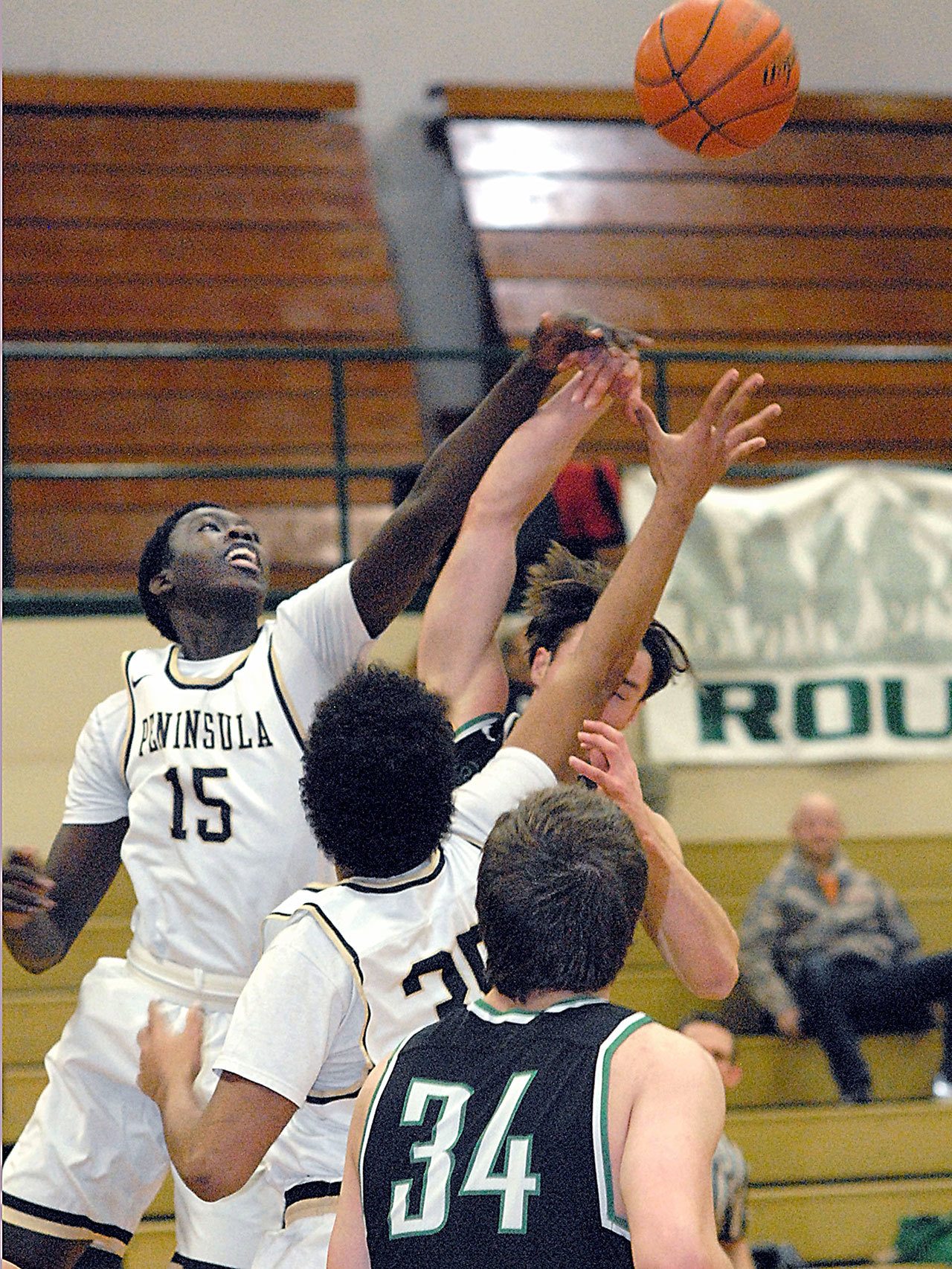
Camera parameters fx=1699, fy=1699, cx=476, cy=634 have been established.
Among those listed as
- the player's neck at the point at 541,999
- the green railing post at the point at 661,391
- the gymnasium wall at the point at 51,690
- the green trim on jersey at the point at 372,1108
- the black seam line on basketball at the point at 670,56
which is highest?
the green railing post at the point at 661,391

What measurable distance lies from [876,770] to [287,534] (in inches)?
115

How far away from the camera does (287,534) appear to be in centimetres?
788

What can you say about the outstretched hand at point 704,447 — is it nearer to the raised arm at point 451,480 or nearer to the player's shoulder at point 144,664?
the raised arm at point 451,480

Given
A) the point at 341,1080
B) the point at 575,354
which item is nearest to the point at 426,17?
the point at 575,354

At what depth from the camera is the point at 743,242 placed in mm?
8969

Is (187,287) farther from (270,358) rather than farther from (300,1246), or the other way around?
(300,1246)

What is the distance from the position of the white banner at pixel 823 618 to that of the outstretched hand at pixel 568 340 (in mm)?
3348

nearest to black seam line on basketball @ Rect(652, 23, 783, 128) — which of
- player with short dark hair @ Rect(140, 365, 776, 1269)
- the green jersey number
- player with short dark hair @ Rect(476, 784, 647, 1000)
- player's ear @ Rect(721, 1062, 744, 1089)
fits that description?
player with short dark hair @ Rect(140, 365, 776, 1269)

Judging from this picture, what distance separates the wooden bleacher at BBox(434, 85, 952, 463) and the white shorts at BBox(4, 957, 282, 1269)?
19.1ft

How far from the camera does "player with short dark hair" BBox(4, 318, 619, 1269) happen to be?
2.86 m

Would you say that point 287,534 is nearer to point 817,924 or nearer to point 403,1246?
point 817,924

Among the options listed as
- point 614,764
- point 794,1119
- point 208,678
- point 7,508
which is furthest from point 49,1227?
point 7,508

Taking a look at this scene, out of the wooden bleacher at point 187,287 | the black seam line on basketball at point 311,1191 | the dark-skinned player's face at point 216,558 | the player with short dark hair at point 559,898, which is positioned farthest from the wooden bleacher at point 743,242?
the player with short dark hair at point 559,898

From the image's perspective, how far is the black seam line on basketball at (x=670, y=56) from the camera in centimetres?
383
